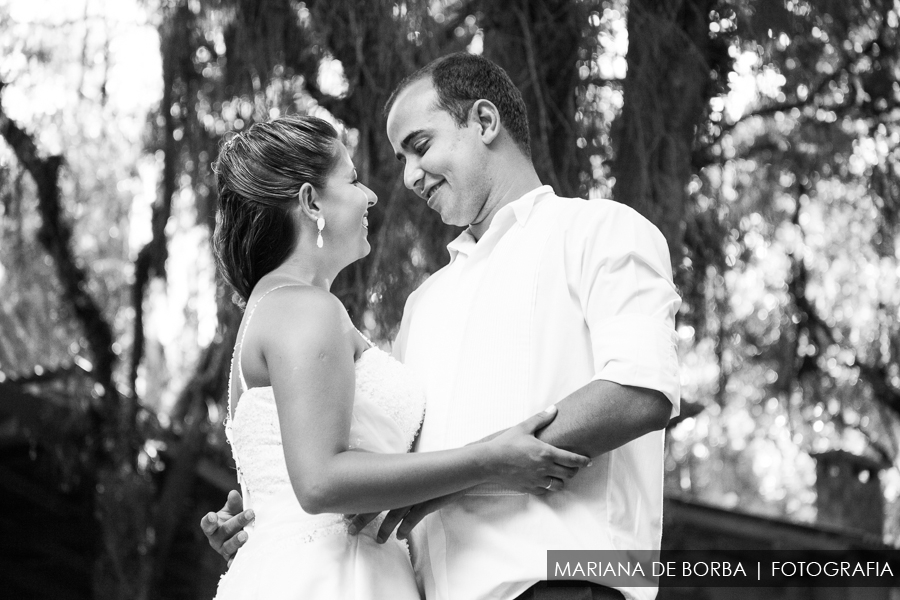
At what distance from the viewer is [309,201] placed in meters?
1.98

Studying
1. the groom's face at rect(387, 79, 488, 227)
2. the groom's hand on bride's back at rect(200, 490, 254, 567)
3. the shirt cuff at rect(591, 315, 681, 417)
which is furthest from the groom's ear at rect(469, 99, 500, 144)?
the groom's hand on bride's back at rect(200, 490, 254, 567)

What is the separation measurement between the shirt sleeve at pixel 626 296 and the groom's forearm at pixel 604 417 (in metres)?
0.02

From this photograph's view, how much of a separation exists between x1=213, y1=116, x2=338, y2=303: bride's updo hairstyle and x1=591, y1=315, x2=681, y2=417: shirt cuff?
2.10ft

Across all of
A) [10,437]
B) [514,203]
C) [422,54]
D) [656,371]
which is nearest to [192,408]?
[10,437]

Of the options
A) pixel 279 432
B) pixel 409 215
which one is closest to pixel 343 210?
pixel 279 432

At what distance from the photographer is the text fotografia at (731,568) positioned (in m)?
1.64

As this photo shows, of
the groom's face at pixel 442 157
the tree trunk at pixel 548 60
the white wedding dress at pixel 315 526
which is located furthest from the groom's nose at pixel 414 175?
the tree trunk at pixel 548 60

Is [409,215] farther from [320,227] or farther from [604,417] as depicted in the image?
[604,417]

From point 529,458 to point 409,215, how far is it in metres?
1.73

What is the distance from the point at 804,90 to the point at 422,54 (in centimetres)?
149

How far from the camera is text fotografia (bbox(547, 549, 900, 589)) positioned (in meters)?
1.64

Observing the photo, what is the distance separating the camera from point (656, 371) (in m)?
1.60

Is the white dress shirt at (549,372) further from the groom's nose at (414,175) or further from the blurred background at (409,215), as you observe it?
the blurred background at (409,215)

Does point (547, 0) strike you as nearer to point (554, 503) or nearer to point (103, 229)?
point (554, 503)
